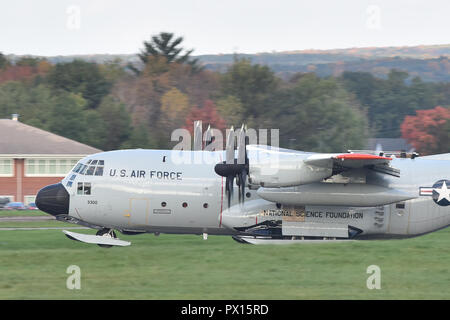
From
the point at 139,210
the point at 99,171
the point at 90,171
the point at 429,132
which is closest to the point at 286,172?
the point at 139,210

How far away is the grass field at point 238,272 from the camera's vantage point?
14.0m

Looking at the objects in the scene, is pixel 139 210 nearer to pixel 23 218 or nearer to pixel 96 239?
pixel 96 239

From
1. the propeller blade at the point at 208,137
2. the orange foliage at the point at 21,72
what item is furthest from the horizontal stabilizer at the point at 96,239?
the orange foliage at the point at 21,72

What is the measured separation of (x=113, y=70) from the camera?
9862 cm

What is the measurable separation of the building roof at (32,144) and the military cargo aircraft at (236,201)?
2736cm

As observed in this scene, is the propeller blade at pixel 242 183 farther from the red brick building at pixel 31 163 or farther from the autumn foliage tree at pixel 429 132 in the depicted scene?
the autumn foliage tree at pixel 429 132

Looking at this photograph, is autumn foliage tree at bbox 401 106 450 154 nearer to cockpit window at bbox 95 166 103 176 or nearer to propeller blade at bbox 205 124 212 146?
propeller blade at bbox 205 124 212 146

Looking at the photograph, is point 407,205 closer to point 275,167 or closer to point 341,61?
point 275,167

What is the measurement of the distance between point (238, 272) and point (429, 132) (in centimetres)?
5616

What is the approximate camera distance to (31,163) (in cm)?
4716

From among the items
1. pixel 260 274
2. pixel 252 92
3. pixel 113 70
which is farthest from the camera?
pixel 113 70

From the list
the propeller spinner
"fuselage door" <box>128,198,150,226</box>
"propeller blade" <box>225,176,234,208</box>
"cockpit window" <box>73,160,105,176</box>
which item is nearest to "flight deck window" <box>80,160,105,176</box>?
"cockpit window" <box>73,160,105,176</box>
